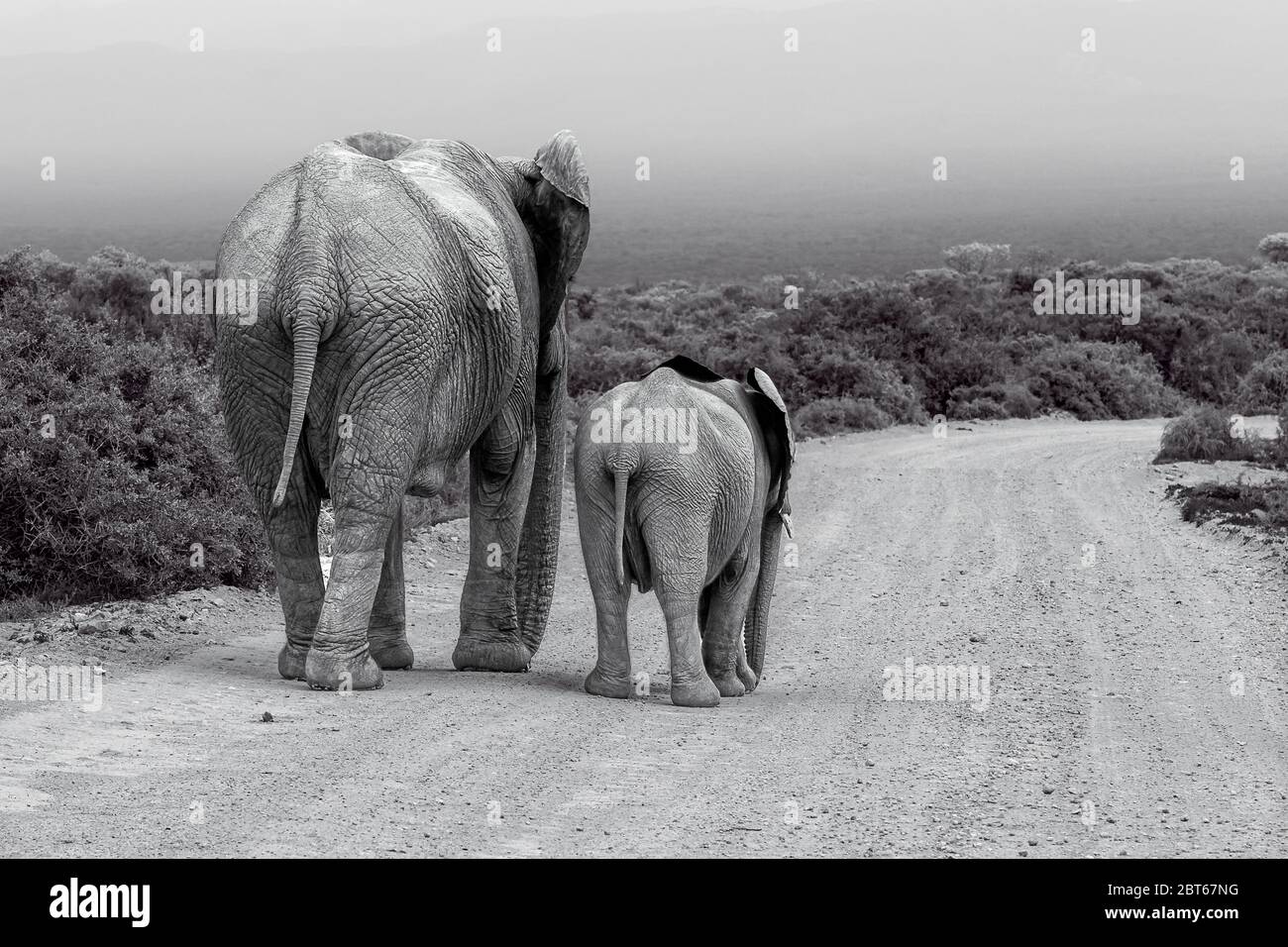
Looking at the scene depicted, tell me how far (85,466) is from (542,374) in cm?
328

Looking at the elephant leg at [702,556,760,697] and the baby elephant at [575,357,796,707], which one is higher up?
the baby elephant at [575,357,796,707]

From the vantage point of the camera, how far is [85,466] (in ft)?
37.1

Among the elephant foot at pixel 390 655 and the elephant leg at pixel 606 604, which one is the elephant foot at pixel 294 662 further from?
the elephant leg at pixel 606 604

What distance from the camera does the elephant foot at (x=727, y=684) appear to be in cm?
980

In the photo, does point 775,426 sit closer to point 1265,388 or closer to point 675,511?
point 675,511

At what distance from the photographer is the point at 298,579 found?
9.25 m

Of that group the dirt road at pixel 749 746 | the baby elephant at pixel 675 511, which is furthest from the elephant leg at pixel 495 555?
the baby elephant at pixel 675 511

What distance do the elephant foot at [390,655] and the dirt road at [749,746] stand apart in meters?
0.14

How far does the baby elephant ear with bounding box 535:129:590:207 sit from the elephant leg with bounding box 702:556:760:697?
2530 millimetres

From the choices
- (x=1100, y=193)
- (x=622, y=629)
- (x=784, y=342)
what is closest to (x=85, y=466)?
(x=622, y=629)

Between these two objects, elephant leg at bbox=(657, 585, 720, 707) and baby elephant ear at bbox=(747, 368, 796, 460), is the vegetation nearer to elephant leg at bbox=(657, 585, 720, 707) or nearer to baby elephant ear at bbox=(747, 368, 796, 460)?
elephant leg at bbox=(657, 585, 720, 707)

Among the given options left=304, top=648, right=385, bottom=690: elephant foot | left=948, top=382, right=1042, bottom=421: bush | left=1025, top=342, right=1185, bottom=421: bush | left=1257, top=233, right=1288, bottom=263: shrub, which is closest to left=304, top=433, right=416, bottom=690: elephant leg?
left=304, top=648, right=385, bottom=690: elephant foot

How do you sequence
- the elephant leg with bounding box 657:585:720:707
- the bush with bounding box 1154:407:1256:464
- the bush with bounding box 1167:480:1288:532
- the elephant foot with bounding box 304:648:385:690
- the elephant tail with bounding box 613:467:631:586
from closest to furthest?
the elephant foot with bounding box 304:648:385:690 → the elephant tail with bounding box 613:467:631:586 → the elephant leg with bounding box 657:585:720:707 → the bush with bounding box 1167:480:1288:532 → the bush with bounding box 1154:407:1256:464

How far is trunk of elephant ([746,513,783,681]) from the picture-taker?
10.2 m
